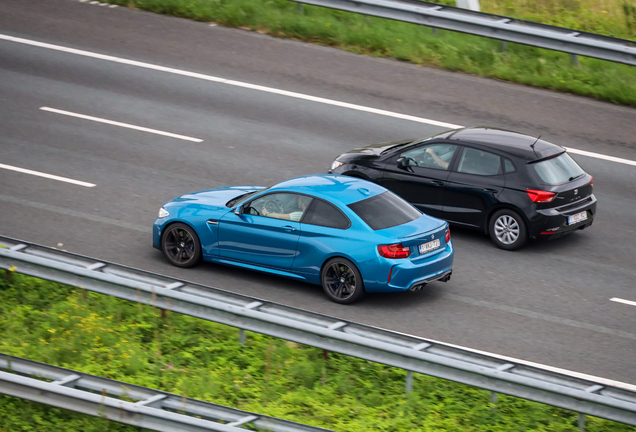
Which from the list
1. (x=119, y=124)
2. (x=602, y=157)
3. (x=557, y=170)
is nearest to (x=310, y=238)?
(x=557, y=170)

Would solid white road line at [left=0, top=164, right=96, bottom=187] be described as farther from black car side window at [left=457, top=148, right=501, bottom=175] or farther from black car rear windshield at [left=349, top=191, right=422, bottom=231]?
black car side window at [left=457, top=148, right=501, bottom=175]

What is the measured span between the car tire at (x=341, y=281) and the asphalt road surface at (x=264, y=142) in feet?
0.59

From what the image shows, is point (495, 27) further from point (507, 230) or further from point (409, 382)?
point (409, 382)

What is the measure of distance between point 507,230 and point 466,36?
336 inches

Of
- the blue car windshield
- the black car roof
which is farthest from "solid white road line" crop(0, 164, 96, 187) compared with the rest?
the black car roof

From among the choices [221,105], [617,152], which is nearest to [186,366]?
[221,105]

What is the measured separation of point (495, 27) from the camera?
1931 centimetres

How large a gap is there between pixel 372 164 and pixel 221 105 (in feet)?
15.9

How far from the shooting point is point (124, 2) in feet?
70.9

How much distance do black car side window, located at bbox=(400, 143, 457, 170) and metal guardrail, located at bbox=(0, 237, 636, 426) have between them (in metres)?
5.07

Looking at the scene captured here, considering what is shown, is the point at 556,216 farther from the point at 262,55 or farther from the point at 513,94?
the point at 262,55

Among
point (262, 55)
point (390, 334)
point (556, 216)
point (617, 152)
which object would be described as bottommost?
point (390, 334)

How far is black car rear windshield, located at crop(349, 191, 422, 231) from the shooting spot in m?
11.1

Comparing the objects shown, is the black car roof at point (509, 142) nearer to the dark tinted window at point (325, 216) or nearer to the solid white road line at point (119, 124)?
the dark tinted window at point (325, 216)
